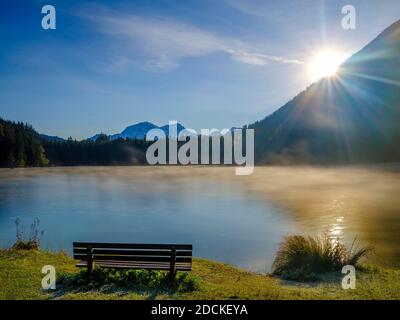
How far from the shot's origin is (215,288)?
40.9 feet

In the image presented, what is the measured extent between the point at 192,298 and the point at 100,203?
4082cm

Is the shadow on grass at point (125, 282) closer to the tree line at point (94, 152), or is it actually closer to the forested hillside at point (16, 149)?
the forested hillside at point (16, 149)

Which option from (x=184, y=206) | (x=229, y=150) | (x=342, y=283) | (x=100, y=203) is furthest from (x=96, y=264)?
(x=229, y=150)

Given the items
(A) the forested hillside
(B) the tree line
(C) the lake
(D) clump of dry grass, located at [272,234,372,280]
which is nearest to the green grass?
(D) clump of dry grass, located at [272,234,372,280]

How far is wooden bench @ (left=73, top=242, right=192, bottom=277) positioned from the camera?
42.9ft

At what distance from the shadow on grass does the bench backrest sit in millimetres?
472

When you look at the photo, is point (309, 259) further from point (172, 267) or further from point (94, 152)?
point (94, 152)

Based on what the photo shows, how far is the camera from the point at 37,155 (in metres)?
136

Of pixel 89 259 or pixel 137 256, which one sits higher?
pixel 137 256

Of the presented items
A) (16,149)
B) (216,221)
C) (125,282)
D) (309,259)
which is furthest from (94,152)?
(125,282)

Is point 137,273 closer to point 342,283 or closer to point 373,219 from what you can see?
point 342,283

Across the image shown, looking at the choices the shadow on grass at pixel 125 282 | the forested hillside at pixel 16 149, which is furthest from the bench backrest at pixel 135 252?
the forested hillside at pixel 16 149

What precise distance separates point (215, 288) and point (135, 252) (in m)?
3.05

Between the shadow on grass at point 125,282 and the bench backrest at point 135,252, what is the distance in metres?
0.47
